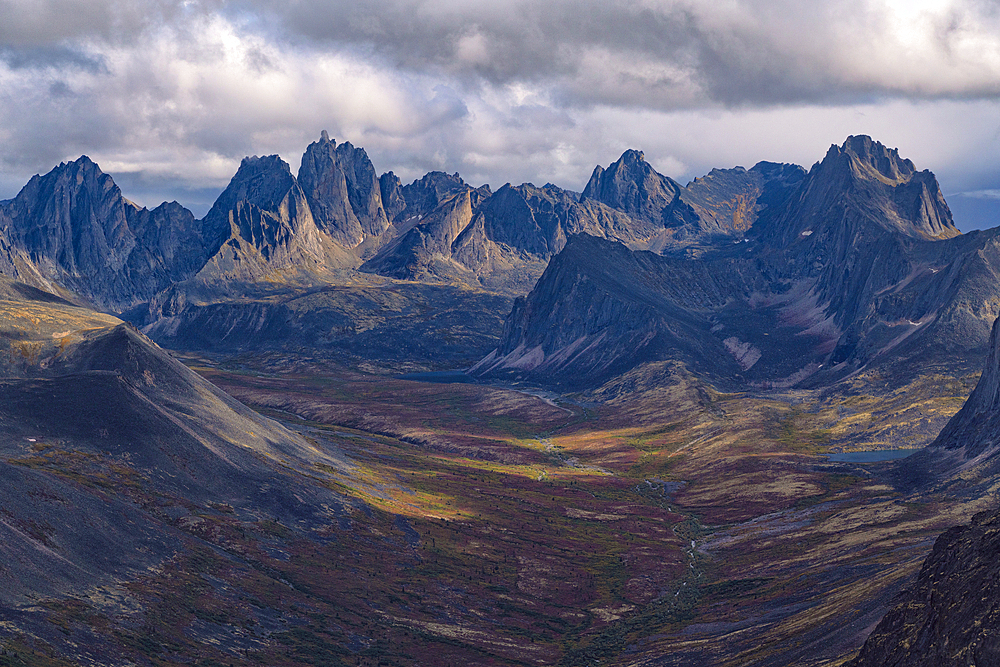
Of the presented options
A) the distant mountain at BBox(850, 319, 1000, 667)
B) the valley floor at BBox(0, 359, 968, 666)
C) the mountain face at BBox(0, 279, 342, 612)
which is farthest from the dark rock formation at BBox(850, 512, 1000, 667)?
the mountain face at BBox(0, 279, 342, 612)

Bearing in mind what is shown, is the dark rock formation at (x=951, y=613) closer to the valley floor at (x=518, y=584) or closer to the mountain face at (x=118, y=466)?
the valley floor at (x=518, y=584)

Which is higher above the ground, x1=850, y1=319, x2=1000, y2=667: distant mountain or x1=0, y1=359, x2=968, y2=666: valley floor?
x1=850, y1=319, x2=1000, y2=667: distant mountain

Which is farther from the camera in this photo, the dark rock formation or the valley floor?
the valley floor

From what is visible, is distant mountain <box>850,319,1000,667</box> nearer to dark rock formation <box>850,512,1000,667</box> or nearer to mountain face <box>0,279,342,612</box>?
dark rock formation <box>850,512,1000,667</box>

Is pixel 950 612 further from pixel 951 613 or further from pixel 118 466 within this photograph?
pixel 118 466

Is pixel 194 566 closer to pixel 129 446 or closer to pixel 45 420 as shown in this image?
pixel 129 446

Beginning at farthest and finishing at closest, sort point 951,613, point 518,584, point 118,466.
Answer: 1. point 518,584
2. point 118,466
3. point 951,613

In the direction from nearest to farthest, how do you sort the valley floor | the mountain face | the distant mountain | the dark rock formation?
1. the dark rock formation
2. the distant mountain
3. the valley floor
4. the mountain face

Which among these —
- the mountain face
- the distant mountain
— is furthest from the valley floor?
the distant mountain

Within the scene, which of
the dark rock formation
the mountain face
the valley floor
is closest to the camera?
the dark rock formation

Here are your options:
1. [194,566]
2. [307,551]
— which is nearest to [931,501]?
[307,551]

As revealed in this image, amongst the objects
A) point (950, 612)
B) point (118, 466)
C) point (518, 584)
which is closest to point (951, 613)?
point (950, 612)
